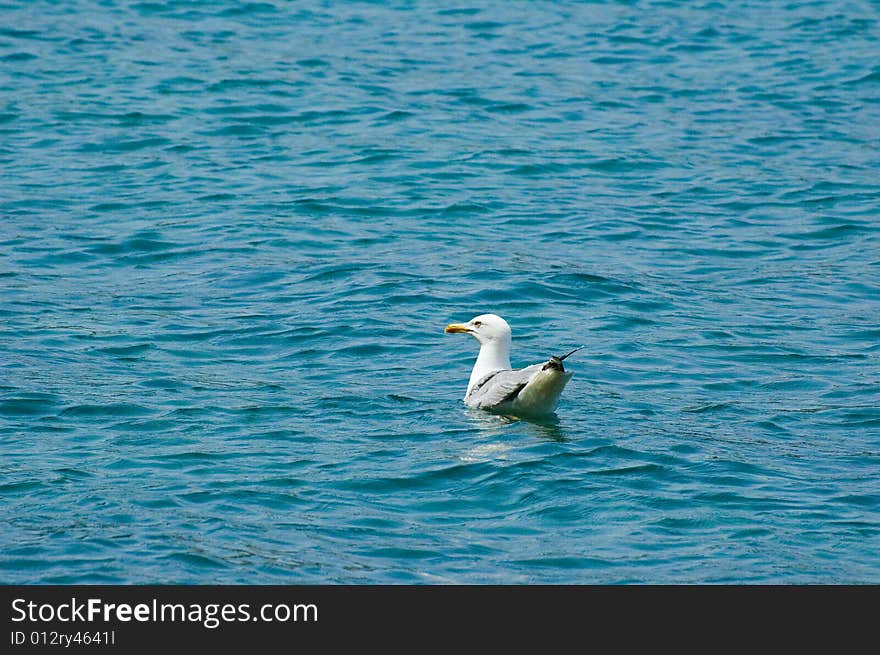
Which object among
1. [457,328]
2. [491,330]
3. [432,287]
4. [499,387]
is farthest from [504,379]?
[432,287]

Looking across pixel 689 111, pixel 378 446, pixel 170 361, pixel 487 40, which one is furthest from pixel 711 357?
pixel 487 40

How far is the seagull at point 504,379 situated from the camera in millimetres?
11758

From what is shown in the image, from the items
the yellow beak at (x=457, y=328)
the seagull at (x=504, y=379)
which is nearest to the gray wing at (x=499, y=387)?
the seagull at (x=504, y=379)

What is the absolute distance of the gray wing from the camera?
12.1 m

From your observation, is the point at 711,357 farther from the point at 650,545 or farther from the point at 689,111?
the point at 689,111

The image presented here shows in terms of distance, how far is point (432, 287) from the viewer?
16156 millimetres

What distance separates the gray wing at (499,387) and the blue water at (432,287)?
0.21 meters

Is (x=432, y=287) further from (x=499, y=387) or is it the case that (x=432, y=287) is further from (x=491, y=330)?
(x=499, y=387)

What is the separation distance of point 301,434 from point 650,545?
3224 mm

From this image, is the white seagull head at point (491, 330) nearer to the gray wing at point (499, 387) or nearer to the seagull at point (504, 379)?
the seagull at point (504, 379)

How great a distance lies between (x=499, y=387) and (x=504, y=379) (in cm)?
8

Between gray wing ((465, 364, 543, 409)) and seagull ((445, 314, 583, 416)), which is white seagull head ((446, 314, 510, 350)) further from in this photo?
gray wing ((465, 364, 543, 409))
